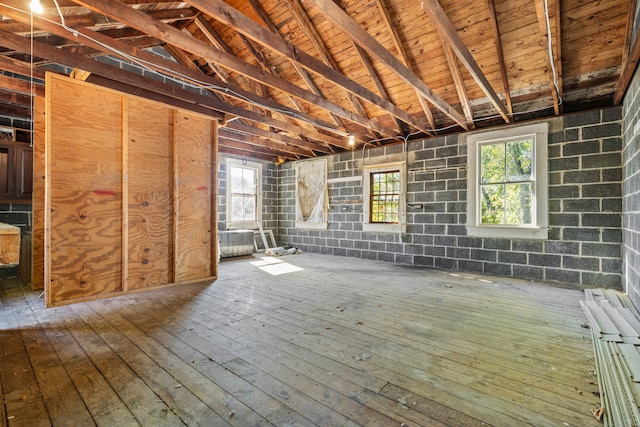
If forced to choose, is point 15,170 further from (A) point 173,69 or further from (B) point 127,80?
(A) point 173,69

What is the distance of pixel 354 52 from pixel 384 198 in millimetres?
3102

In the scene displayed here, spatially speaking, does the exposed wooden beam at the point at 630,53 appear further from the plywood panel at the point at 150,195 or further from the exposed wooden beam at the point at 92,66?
the plywood panel at the point at 150,195

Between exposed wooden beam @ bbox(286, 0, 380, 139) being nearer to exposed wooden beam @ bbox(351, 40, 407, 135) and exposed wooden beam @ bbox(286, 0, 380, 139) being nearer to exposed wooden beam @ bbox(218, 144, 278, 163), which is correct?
exposed wooden beam @ bbox(351, 40, 407, 135)

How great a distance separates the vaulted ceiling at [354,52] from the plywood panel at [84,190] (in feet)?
0.59

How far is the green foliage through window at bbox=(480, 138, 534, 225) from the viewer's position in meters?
4.67

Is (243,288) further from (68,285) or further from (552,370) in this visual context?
(552,370)

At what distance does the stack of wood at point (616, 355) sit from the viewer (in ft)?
4.67

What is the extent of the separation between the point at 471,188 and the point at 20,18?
6.19m

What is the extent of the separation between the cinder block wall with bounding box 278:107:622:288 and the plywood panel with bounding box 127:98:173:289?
4.22 meters

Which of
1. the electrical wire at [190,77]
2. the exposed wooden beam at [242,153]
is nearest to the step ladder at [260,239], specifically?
the exposed wooden beam at [242,153]

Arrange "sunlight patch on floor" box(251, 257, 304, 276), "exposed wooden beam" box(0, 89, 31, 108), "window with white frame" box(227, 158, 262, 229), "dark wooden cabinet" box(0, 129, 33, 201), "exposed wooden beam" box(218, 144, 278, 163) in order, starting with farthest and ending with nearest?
"window with white frame" box(227, 158, 262, 229)
"exposed wooden beam" box(218, 144, 278, 163)
"sunlight patch on floor" box(251, 257, 304, 276)
"dark wooden cabinet" box(0, 129, 33, 201)
"exposed wooden beam" box(0, 89, 31, 108)

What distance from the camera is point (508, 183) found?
188 inches

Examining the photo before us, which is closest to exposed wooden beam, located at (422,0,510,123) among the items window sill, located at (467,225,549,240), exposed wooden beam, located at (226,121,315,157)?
window sill, located at (467,225,549,240)

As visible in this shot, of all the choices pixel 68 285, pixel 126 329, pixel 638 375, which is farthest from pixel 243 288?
pixel 638 375
